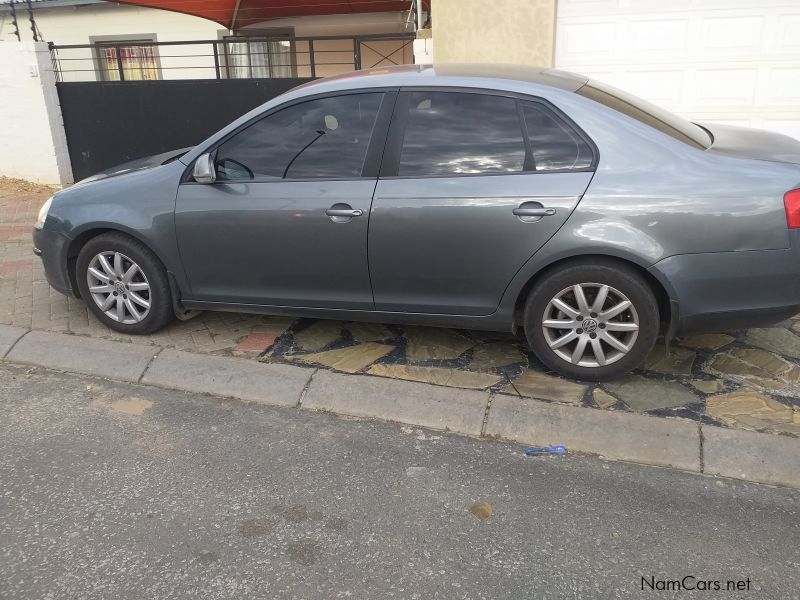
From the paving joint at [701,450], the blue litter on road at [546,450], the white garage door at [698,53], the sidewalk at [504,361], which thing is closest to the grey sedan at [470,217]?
the sidewalk at [504,361]

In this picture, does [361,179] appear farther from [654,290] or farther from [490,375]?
[654,290]

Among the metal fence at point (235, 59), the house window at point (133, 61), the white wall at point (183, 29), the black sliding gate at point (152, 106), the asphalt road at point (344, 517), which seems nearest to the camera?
the asphalt road at point (344, 517)

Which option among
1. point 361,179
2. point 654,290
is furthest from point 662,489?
point 361,179

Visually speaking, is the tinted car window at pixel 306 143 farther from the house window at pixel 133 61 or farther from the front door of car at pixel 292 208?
the house window at pixel 133 61

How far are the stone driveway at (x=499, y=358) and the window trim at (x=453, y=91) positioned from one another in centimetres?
115

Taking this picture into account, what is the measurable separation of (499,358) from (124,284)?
96.6 inches

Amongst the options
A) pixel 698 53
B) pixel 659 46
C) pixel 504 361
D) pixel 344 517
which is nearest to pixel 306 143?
pixel 504 361

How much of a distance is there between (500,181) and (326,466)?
1715mm

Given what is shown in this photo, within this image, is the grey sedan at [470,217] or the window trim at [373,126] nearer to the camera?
the grey sedan at [470,217]

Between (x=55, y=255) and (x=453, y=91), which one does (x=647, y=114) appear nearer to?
(x=453, y=91)

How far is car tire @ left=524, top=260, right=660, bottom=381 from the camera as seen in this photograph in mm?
3568

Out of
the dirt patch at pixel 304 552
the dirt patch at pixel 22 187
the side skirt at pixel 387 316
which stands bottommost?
the dirt patch at pixel 22 187

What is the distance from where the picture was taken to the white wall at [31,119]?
8734mm

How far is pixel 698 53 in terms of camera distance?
6.88 metres
